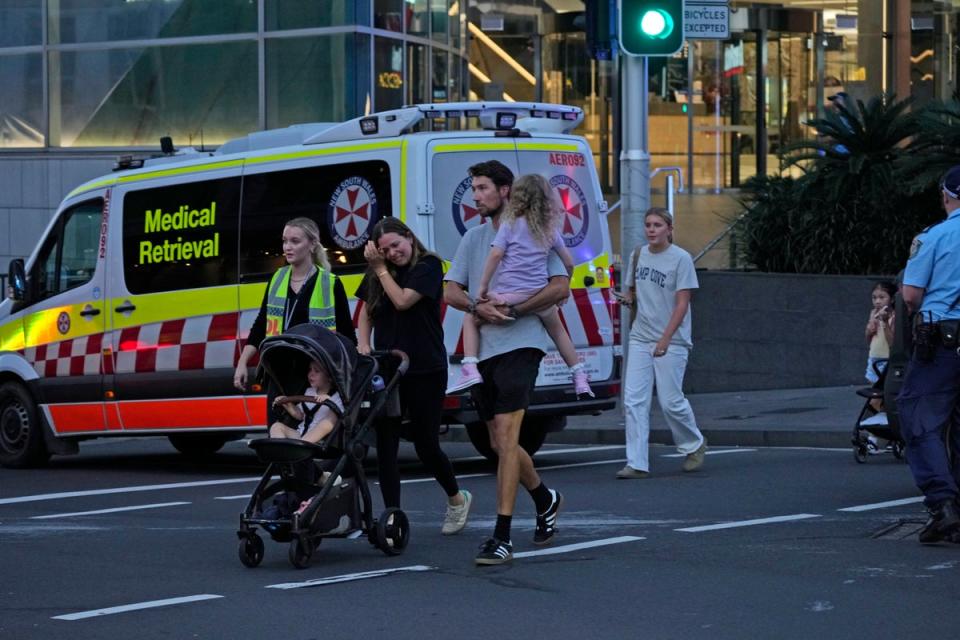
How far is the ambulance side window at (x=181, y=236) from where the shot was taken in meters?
12.5

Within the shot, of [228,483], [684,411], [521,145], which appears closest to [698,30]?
[521,145]

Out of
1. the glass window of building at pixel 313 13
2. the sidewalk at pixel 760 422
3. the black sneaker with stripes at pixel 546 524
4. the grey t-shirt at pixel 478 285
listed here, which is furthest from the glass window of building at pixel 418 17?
the black sneaker with stripes at pixel 546 524

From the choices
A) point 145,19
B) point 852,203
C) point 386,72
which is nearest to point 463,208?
point 852,203

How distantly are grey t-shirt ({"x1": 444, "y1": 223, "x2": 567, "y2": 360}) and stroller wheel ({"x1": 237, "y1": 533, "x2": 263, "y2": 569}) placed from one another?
135cm

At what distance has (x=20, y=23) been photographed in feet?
77.6

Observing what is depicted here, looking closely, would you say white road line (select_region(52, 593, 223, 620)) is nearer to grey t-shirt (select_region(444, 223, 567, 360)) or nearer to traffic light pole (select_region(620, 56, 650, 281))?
grey t-shirt (select_region(444, 223, 567, 360))

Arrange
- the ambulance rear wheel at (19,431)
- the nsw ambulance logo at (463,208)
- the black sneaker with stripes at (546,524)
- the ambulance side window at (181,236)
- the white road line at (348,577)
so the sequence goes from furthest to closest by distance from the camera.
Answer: the ambulance rear wheel at (19,431) < the ambulance side window at (181,236) < the nsw ambulance logo at (463,208) < the black sneaker with stripes at (546,524) < the white road line at (348,577)

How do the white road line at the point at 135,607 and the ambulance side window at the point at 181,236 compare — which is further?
the ambulance side window at the point at 181,236

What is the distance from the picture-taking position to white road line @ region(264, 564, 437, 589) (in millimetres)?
7291

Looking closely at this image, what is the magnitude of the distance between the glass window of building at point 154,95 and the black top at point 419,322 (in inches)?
545

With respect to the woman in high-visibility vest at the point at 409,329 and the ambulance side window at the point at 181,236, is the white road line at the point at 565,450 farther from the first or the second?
the woman in high-visibility vest at the point at 409,329

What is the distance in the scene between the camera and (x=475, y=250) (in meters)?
8.34

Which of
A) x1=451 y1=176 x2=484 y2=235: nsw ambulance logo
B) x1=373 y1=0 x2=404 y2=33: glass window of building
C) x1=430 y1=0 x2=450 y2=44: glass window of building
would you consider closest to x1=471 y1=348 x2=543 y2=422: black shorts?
x1=451 y1=176 x2=484 y2=235: nsw ambulance logo

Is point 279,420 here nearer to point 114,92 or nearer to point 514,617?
point 514,617
